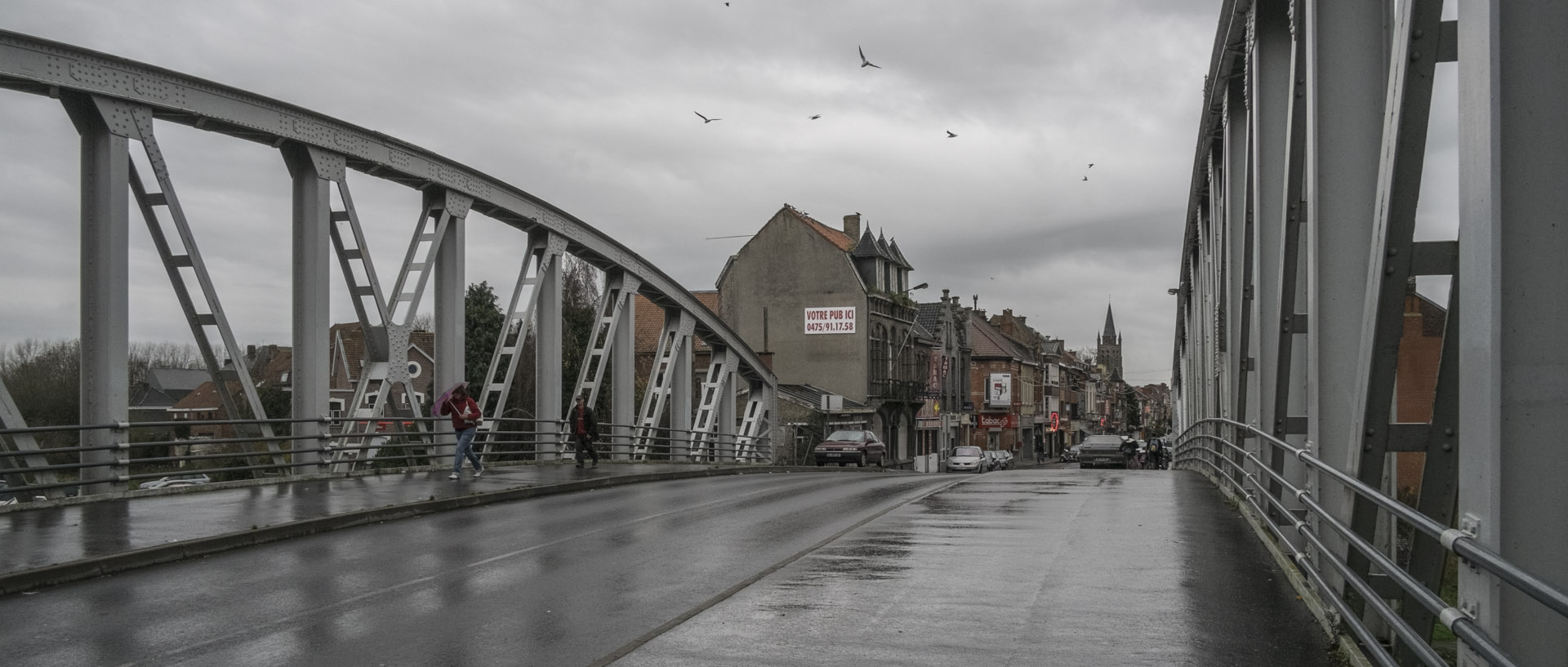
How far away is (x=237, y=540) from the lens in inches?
464

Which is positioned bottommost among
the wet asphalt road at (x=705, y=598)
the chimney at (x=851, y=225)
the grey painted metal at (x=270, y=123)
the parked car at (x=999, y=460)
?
the parked car at (x=999, y=460)

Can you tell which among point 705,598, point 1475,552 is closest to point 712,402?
point 705,598

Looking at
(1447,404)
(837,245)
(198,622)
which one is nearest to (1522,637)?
(1447,404)

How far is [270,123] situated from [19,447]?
5.93 metres

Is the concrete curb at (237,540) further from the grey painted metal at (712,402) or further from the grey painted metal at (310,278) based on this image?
the grey painted metal at (712,402)

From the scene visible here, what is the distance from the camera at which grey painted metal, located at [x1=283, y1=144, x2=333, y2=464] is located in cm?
1888

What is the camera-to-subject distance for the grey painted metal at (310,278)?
18.9m

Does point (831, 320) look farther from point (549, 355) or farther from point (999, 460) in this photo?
point (549, 355)

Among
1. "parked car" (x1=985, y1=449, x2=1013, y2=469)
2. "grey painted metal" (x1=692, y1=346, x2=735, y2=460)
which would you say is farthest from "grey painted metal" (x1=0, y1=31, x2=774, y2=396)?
"parked car" (x1=985, y1=449, x2=1013, y2=469)

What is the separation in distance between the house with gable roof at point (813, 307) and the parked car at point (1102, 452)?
44.6 feet

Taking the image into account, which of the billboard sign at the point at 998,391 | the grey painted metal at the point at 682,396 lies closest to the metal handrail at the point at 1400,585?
the grey painted metal at the point at 682,396

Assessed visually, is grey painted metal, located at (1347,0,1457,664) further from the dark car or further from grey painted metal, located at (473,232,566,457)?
the dark car

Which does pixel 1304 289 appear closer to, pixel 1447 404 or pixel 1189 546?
pixel 1189 546

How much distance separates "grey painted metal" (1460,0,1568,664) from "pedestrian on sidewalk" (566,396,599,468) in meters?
22.5
